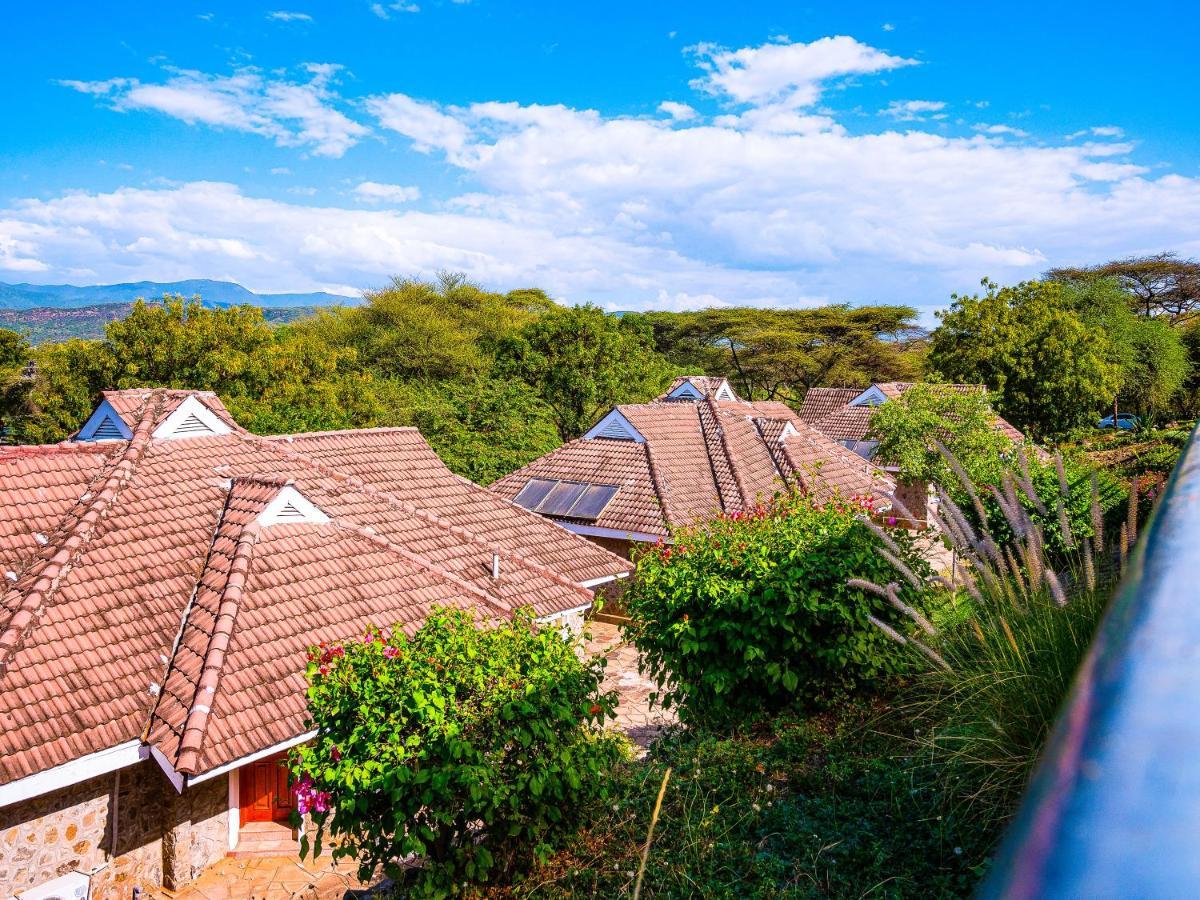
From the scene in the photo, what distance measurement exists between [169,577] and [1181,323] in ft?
188

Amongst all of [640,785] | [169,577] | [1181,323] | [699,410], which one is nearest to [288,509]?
[169,577]

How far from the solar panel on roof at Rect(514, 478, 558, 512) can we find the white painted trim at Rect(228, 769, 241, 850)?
11310mm

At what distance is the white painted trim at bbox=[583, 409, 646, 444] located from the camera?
21.2 metres

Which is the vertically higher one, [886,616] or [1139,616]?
[1139,616]

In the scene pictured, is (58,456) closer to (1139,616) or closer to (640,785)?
(640,785)

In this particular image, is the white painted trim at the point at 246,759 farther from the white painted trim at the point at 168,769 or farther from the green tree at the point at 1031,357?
the green tree at the point at 1031,357

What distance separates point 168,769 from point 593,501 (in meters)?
12.6

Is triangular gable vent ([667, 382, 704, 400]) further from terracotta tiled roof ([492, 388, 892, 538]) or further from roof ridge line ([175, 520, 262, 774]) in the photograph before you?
roof ridge line ([175, 520, 262, 774])

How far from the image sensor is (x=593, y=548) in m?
16.0

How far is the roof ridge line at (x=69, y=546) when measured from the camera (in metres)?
8.67

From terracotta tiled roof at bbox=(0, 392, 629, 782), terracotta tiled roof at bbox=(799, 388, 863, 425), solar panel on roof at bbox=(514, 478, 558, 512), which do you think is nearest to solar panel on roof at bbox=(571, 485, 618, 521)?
solar panel on roof at bbox=(514, 478, 558, 512)

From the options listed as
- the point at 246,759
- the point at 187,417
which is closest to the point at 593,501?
the point at 187,417

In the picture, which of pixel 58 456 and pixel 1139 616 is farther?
pixel 58 456

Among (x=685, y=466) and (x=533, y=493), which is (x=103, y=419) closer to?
(x=533, y=493)
